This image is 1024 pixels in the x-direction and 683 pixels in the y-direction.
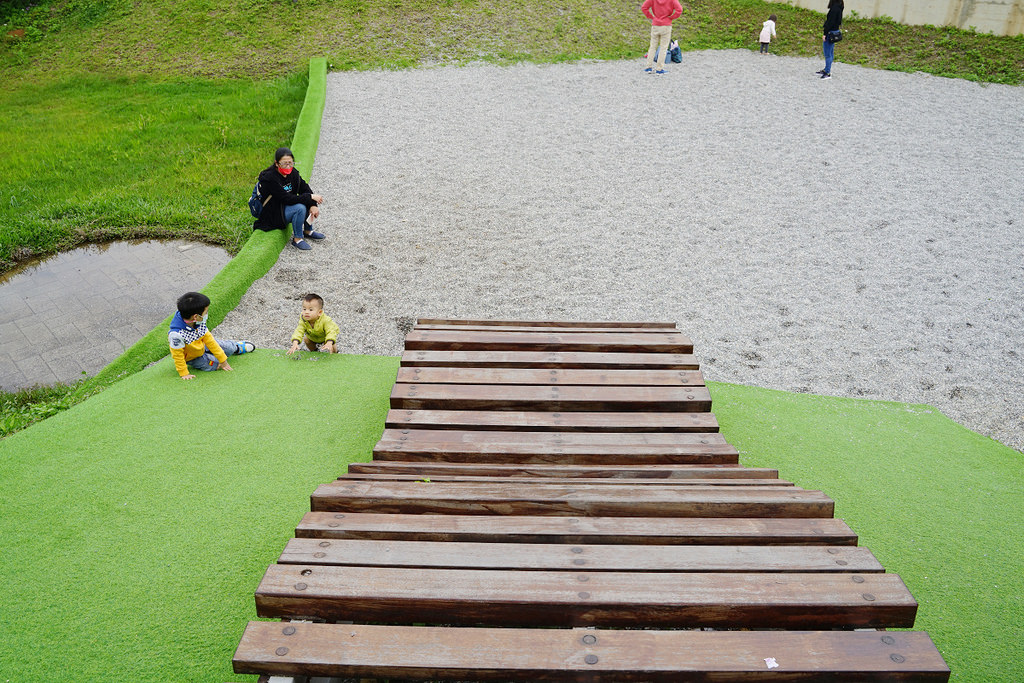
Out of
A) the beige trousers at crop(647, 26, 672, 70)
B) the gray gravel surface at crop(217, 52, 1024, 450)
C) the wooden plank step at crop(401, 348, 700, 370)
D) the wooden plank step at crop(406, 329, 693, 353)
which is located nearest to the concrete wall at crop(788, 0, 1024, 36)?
the gray gravel surface at crop(217, 52, 1024, 450)

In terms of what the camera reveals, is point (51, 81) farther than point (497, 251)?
Yes

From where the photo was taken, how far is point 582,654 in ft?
7.50

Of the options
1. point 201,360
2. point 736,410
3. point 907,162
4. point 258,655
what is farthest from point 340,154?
point 258,655

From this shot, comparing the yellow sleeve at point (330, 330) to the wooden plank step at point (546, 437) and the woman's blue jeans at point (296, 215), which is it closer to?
the wooden plank step at point (546, 437)

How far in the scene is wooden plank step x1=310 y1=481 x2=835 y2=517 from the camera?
125 inches

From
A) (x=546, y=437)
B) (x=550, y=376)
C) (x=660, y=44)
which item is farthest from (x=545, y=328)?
(x=660, y=44)

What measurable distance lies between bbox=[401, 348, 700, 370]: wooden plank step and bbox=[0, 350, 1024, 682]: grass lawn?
0.72 metres

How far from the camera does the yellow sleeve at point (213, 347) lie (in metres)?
5.95

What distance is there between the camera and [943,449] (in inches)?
211

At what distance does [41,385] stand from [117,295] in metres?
1.84

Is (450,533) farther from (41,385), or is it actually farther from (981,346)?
(981,346)

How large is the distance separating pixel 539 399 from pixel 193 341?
127 inches

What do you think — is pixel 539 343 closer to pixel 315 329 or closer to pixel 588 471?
pixel 588 471

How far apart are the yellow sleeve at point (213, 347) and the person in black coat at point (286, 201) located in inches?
110
